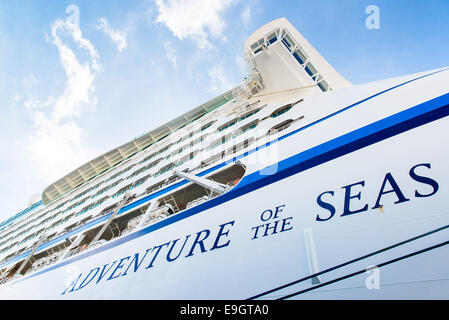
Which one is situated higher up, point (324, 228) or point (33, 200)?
point (33, 200)

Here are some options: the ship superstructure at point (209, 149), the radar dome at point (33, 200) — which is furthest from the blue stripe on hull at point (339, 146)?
the radar dome at point (33, 200)

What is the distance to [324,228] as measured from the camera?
3189mm

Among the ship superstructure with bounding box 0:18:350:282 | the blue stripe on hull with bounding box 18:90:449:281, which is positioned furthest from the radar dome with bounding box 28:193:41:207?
the blue stripe on hull with bounding box 18:90:449:281

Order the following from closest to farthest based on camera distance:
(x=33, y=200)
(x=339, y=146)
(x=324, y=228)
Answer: (x=324, y=228) → (x=339, y=146) → (x=33, y=200)

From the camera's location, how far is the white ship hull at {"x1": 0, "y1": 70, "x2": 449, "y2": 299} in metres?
2.56

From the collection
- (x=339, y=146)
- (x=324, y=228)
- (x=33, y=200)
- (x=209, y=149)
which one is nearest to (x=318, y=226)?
(x=324, y=228)

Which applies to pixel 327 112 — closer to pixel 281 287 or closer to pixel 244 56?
pixel 281 287

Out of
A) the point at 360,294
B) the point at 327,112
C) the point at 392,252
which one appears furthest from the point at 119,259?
the point at 327,112

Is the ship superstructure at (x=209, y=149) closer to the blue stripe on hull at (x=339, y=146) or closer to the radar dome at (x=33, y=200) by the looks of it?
the blue stripe on hull at (x=339, y=146)

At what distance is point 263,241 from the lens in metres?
3.50

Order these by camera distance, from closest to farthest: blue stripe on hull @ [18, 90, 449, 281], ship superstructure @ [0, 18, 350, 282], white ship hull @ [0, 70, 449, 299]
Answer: white ship hull @ [0, 70, 449, 299] < blue stripe on hull @ [18, 90, 449, 281] < ship superstructure @ [0, 18, 350, 282]

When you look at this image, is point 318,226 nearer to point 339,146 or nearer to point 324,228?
point 324,228

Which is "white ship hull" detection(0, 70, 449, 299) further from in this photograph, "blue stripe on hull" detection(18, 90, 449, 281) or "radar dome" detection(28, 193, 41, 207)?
"radar dome" detection(28, 193, 41, 207)
